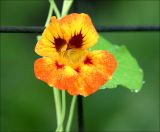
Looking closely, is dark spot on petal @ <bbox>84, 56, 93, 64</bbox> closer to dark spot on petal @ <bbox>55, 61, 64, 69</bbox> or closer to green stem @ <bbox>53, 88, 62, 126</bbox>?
dark spot on petal @ <bbox>55, 61, 64, 69</bbox>

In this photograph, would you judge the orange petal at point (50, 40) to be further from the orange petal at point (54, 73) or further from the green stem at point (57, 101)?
the green stem at point (57, 101)

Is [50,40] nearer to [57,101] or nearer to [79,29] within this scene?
[79,29]

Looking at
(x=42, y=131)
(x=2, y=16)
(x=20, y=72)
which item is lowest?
(x=42, y=131)

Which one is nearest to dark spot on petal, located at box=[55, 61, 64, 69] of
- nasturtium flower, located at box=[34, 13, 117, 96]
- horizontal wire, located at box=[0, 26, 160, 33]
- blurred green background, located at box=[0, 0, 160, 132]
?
nasturtium flower, located at box=[34, 13, 117, 96]

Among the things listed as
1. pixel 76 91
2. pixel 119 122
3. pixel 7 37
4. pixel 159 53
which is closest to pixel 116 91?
pixel 119 122

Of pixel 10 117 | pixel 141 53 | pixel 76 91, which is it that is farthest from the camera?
pixel 141 53

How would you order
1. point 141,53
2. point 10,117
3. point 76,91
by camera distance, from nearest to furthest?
point 76,91
point 10,117
point 141,53

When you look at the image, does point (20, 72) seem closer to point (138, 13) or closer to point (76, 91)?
point (138, 13)
